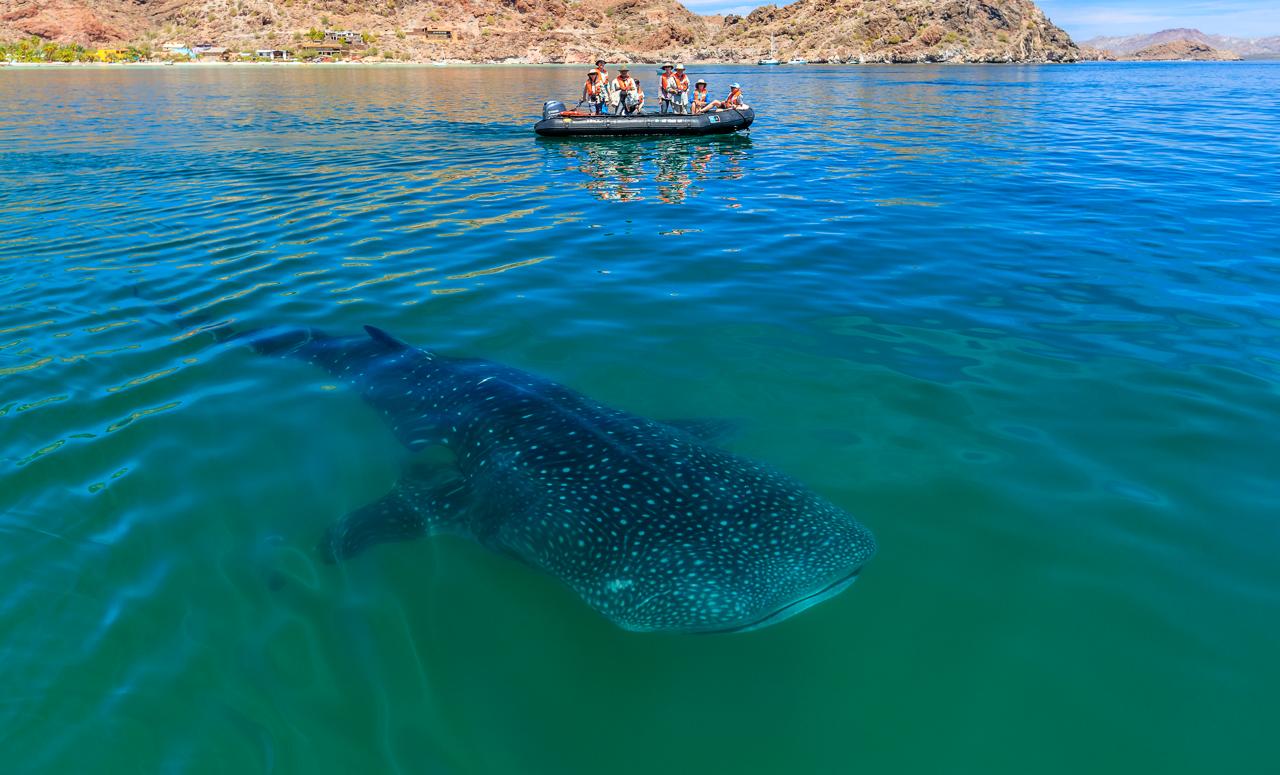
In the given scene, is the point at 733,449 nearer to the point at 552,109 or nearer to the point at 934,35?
the point at 552,109

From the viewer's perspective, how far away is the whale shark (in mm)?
3988

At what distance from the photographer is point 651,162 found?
22.8m

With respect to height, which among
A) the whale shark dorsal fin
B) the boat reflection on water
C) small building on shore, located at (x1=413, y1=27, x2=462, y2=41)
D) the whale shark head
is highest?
small building on shore, located at (x1=413, y1=27, x2=462, y2=41)

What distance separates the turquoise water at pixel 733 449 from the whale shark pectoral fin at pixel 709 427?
196 millimetres

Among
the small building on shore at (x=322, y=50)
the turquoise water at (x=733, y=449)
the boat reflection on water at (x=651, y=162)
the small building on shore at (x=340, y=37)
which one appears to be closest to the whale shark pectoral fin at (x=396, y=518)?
the turquoise water at (x=733, y=449)

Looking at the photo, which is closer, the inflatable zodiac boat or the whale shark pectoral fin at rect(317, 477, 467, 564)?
the whale shark pectoral fin at rect(317, 477, 467, 564)

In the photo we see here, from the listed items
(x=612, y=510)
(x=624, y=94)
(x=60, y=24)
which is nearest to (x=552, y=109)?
(x=624, y=94)

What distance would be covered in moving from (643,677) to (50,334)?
9094 millimetres

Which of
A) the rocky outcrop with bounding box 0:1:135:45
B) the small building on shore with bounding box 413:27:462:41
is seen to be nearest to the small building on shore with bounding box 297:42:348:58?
the small building on shore with bounding box 413:27:462:41

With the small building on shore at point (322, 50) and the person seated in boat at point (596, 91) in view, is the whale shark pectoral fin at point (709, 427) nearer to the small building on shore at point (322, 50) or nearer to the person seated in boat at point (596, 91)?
the person seated in boat at point (596, 91)

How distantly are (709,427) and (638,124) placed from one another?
23034mm

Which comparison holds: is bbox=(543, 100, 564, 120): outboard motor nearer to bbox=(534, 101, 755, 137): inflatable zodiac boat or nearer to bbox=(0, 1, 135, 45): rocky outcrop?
bbox=(534, 101, 755, 137): inflatable zodiac boat

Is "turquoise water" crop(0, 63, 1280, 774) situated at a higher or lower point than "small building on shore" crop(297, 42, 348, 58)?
lower

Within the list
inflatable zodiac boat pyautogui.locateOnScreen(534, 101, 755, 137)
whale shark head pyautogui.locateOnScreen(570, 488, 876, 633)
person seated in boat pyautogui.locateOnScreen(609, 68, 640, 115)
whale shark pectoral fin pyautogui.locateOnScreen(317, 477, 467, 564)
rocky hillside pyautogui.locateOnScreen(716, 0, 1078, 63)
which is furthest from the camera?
rocky hillside pyautogui.locateOnScreen(716, 0, 1078, 63)
